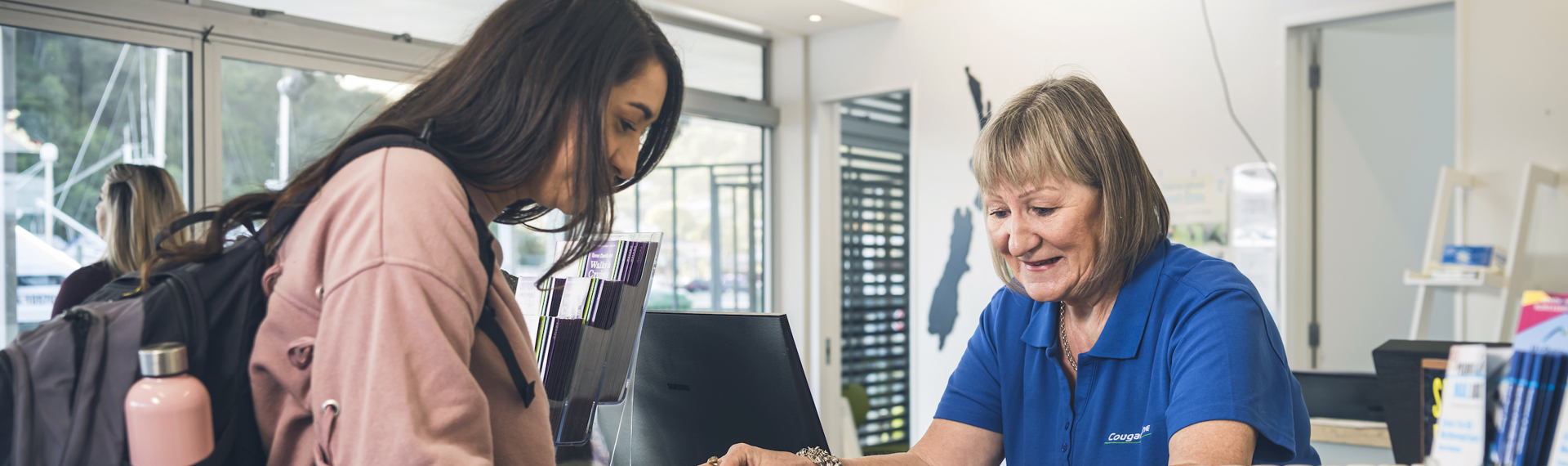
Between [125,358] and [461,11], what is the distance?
323 centimetres

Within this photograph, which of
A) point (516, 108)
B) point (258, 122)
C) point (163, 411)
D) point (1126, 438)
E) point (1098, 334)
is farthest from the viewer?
point (258, 122)

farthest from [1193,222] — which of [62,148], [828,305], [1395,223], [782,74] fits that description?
[62,148]

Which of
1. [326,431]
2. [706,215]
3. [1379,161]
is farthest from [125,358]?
[1379,161]

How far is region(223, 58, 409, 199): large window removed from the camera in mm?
3098

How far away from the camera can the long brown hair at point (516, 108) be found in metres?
0.82

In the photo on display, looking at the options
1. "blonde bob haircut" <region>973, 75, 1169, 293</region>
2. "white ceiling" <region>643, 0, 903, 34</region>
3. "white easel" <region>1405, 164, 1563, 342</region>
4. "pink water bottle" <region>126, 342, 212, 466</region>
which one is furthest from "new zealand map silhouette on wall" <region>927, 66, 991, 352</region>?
"pink water bottle" <region>126, 342, 212, 466</region>

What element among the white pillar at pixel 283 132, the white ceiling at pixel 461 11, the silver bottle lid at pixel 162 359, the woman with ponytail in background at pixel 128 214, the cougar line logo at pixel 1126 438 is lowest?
the cougar line logo at pixel 1126 438

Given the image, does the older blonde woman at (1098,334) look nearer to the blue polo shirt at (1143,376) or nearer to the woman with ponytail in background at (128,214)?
the blue polo shirt at (1143,376)

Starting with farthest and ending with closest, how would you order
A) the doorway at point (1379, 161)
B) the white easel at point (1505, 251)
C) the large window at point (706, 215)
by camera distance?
the large window at point (706, 215) < the doorway at point (1379, 161) < the white easel at point (1505, 251)

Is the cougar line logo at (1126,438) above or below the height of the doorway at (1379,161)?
below

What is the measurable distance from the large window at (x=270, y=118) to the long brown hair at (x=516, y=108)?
2.42m

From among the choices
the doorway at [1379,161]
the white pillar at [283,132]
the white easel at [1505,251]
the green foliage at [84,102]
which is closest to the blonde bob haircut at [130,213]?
the green foliage at [84,102]

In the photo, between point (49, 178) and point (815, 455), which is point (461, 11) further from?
point (815, 455)

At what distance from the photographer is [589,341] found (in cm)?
137
